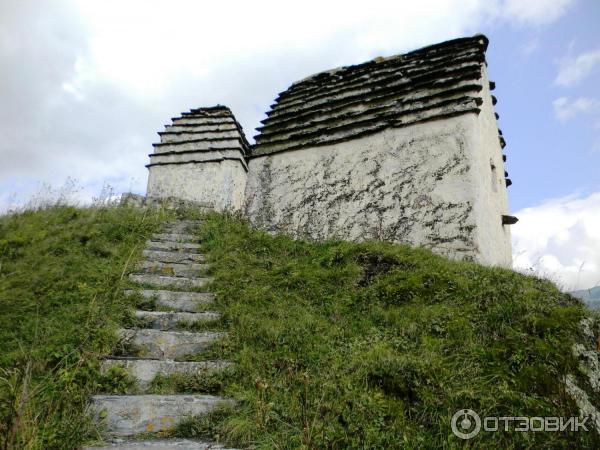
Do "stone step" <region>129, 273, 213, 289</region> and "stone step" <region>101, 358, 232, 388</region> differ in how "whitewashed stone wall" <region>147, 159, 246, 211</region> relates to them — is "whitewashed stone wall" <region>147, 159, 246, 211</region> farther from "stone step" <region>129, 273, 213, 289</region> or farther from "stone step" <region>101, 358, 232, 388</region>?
"stone step" <region>101, 358, 232, 388</region>

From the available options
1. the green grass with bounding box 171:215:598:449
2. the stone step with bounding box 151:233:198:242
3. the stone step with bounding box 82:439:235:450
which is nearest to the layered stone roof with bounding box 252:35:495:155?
the stone step with bounding box 151:233:198:242

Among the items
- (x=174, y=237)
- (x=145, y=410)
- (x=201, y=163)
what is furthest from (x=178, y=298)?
(x=201, y=163)

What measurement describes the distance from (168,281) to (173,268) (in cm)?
51

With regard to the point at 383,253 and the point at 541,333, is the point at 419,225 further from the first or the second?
the point at 541,333

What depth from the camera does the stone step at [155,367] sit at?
11.2ft

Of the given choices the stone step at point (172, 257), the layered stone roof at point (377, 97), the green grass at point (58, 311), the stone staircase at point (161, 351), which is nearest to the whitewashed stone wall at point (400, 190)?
the layered stone roof at point (377, 97)

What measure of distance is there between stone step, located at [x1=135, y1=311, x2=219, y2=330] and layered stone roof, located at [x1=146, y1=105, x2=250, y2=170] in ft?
29.5

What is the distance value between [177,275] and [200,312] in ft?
4.08

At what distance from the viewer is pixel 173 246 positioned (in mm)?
6637

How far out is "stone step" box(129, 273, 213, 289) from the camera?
5.21 m

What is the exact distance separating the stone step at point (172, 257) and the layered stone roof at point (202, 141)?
6971 mm

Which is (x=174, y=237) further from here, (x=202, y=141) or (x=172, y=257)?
(x=202, y=141)

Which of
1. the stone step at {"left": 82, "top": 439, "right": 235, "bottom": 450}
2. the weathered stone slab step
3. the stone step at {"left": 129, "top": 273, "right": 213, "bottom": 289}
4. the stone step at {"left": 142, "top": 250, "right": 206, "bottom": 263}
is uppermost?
the weathered stone slab step

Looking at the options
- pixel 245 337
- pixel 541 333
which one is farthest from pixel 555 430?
pixel 245 337
